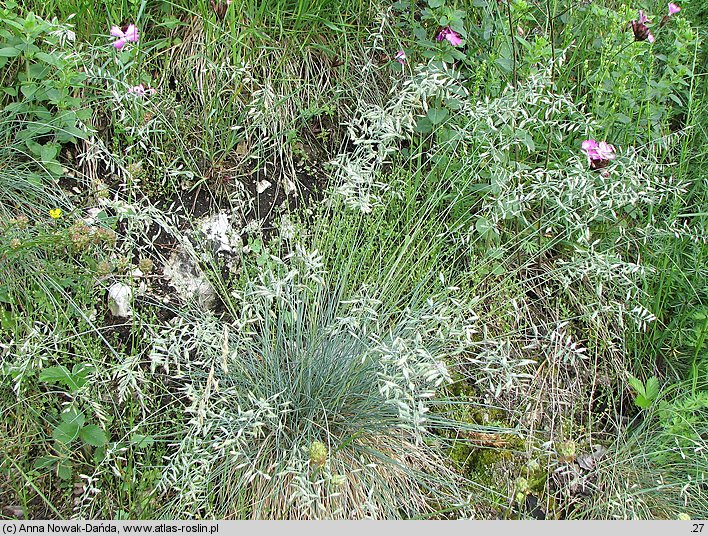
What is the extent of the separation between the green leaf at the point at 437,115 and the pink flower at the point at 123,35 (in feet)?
3.81

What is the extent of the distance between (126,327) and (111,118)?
0.85 metres

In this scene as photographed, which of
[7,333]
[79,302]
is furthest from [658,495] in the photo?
[7,333]

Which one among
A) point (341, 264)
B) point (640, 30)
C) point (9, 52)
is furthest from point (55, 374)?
point (640, 30)

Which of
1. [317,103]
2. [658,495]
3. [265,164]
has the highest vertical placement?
[317,103]

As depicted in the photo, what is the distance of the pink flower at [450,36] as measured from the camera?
2459mm

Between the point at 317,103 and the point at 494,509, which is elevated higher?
the point at 317,103

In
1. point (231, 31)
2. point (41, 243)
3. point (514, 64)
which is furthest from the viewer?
point (231, 31)

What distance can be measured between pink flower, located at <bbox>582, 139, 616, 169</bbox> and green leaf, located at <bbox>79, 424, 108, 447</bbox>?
6.48 feet

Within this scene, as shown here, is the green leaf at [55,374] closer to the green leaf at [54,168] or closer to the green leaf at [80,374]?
the green leaf at [80,374]

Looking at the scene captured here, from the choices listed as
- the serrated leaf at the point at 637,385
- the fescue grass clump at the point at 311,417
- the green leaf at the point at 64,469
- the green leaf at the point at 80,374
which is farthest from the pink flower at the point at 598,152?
the green leaf at the point at 64,469

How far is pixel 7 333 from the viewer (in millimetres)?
2029

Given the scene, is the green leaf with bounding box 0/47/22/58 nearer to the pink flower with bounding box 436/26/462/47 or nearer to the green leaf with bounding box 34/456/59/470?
the green leaf with bounding box 34/456/59/470

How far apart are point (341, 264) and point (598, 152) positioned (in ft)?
3.62
